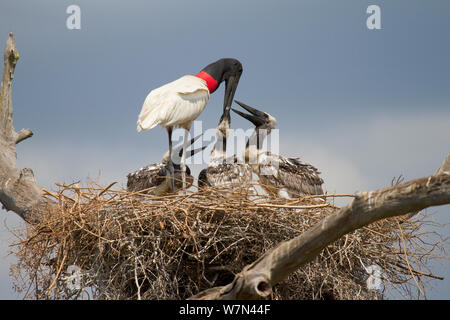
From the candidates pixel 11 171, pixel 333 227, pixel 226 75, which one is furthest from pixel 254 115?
pixel 333 227

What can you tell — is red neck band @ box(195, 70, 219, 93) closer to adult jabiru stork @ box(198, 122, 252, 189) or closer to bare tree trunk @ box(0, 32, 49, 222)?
adult jabiru stork @ box(198, 122, 252, 189)

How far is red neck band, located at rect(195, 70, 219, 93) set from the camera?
7797 millimetres

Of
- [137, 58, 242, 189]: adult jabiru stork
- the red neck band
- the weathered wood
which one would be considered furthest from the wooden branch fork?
the red neck band

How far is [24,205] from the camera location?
6574mm

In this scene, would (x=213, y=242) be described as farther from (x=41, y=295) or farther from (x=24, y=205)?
(x=24, y=205)

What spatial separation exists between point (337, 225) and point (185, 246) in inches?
72.6

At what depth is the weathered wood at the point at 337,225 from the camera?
373cm

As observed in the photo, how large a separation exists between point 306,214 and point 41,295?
8.47ft

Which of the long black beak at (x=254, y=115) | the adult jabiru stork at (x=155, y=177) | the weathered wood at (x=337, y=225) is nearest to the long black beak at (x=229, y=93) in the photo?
the long black beak at (x=254, y=115)

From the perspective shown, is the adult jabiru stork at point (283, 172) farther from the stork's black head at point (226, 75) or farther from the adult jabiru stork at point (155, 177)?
the adult jabiru stork at point (155, 177)

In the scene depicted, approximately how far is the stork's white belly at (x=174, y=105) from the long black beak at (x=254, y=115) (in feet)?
5.58
